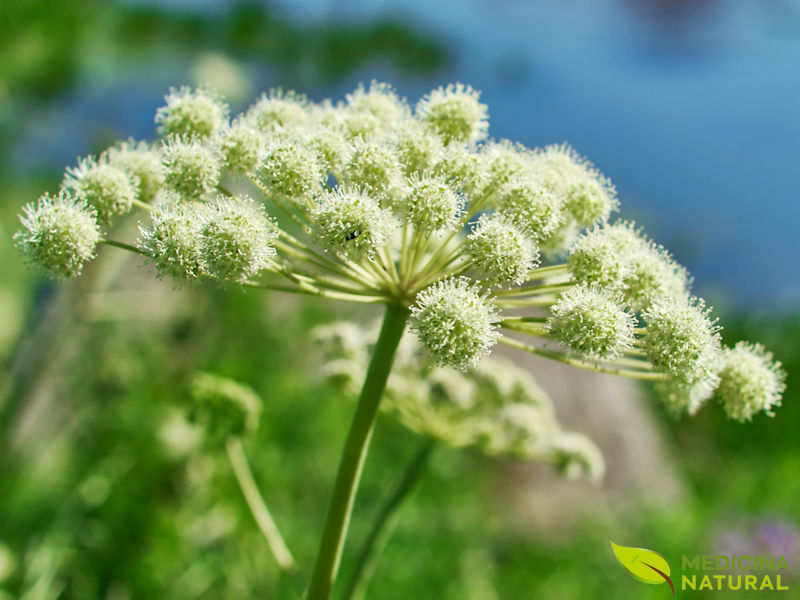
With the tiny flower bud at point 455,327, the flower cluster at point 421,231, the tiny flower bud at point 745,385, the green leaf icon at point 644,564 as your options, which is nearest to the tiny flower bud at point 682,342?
the flower cluster at point 421,231

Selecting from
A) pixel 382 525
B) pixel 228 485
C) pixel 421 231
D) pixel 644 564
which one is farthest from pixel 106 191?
pixel 228 485

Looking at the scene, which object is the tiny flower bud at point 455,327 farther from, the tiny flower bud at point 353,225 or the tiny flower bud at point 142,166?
the tiny flower bud at point 142,166

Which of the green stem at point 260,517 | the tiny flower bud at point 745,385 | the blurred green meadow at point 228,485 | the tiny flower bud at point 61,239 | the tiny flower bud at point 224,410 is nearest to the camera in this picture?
the tiny flower bud at point 61,239

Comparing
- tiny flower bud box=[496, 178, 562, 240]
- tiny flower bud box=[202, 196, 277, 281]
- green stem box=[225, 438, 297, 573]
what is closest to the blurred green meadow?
green stem box=[225, 438, 297, 573]

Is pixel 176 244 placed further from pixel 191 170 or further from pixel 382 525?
pixel 382 525

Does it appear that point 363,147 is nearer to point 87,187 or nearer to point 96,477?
point 87,187

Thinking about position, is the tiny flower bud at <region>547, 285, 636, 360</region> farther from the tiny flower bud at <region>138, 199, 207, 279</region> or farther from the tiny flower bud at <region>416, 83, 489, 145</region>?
the tiny flower bud at <region>138, 199, 207, 279</region>

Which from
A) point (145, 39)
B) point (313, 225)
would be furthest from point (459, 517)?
point (145, 39)
